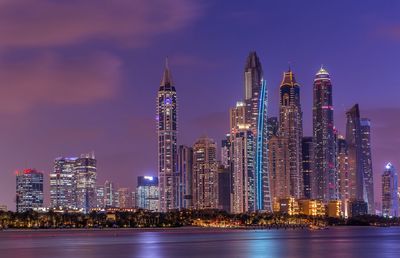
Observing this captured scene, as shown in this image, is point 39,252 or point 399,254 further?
point 39,252

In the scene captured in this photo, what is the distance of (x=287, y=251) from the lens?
11712cm

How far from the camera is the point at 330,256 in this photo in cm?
10481

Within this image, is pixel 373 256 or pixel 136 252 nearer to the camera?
pixel 373 256

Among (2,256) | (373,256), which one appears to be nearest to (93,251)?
(2,256)

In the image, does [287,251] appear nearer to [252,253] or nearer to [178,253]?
[252,253]

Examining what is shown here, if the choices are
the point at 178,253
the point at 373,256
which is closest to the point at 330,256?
the point at 373,256

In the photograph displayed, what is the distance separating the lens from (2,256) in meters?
105

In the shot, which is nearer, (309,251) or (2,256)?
(2,256)

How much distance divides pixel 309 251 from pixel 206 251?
14.8m

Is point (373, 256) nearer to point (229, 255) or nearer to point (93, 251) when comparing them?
point (229, 255)

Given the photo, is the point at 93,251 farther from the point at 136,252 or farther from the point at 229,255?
the point at 229,255

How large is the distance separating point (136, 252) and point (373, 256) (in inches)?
1305

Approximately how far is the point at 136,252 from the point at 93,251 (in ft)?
22.4

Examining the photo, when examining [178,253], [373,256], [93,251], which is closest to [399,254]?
[373,256]
